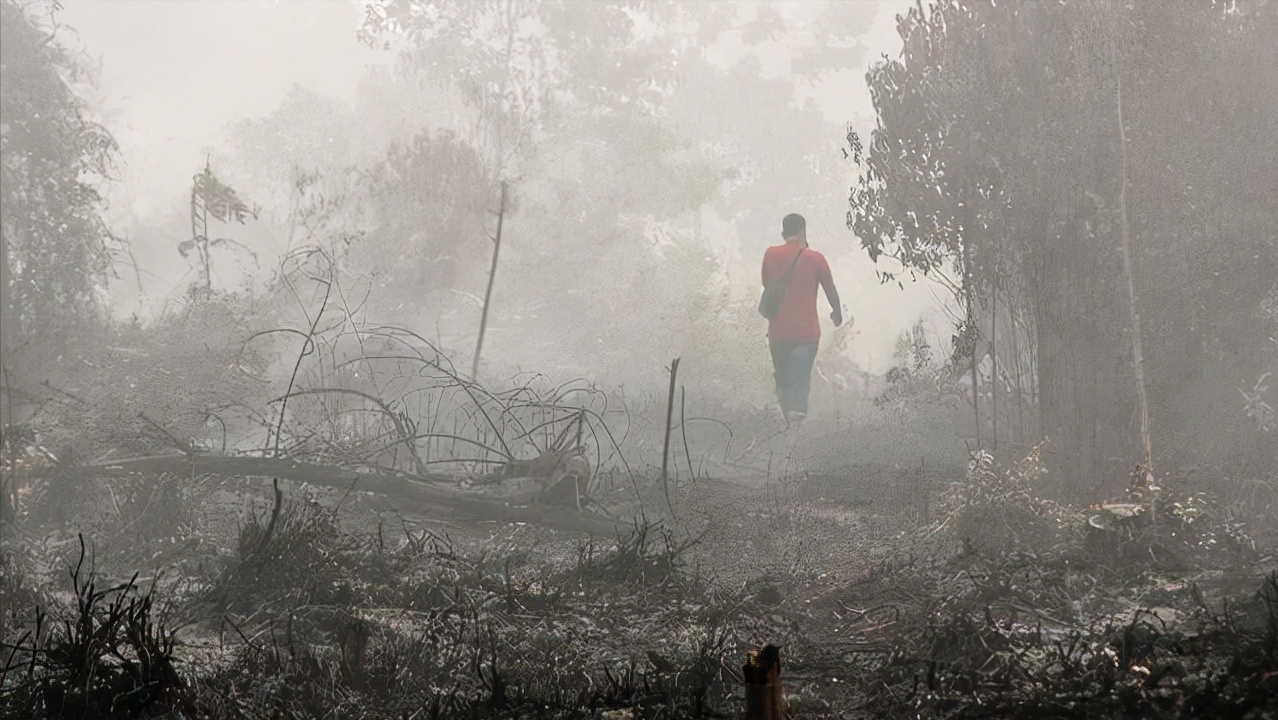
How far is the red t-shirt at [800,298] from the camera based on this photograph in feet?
38.8

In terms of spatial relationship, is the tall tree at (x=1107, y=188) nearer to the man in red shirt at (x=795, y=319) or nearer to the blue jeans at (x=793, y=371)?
the man in red shirt at (x=795, y=319)

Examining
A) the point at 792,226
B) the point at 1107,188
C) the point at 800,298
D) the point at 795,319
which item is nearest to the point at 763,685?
the point at 1107,188

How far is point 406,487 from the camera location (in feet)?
25.5

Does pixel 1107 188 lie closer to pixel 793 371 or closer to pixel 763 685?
pixel 793 371

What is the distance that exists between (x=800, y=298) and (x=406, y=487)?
18.6ft

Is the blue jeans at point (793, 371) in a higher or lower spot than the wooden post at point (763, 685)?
higher

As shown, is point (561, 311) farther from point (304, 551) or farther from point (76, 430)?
point (304, 551)

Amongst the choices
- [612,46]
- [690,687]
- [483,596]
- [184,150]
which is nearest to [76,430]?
[483,596]

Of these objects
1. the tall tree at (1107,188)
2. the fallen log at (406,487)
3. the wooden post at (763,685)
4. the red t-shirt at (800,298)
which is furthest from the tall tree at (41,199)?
the wooden post at (763,685)

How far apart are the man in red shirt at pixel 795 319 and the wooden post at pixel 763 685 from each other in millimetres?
8638

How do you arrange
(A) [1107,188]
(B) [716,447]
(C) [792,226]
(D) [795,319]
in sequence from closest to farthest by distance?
(A) [1107,188], (D) [795,319], (C) [792,226], (B) [716,447]

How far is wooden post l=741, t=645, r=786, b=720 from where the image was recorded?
10.6 feet

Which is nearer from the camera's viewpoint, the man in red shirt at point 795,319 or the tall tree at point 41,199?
the tall tree at point 41,199

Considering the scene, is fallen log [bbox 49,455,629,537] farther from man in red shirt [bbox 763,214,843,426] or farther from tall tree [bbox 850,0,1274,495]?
man in red shirt [bbox 763,214,843,426]
